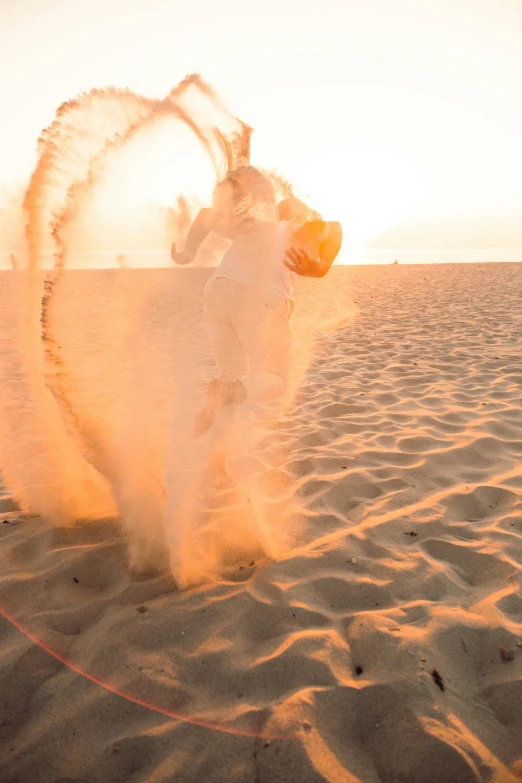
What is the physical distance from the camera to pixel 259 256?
2467 millimetres

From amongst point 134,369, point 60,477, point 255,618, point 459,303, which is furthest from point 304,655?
point 459,303

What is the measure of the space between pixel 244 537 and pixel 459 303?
10.6 meters

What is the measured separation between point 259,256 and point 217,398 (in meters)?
0.94

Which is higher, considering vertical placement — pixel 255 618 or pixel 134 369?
pixel 134 369

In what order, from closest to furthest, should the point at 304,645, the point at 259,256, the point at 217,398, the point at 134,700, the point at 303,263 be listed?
1. the point at 134,700
2. the point at 304,645
3. the point at 303,263
4. the point at 259,256
5. the point at 217,398

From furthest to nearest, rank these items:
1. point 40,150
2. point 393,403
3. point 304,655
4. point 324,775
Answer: point 393,403
point 40,150
point 304,655
point 324,775

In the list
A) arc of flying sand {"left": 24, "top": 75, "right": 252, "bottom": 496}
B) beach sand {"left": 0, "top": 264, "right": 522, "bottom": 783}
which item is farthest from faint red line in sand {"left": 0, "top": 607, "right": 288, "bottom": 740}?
arc of flying sand {"left": 24, "top": 75, "right": 252, "bottom": 496}

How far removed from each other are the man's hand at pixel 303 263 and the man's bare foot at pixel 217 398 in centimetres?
77

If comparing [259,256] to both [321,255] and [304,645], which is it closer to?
[321,255]

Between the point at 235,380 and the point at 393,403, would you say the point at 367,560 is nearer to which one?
the point at 235,380

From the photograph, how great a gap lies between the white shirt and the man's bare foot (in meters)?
0.62

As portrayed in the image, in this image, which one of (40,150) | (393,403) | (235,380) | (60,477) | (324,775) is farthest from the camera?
(393,403)

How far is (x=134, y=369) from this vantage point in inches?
103

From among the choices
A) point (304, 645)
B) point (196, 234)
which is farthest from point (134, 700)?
point (196, 234)
